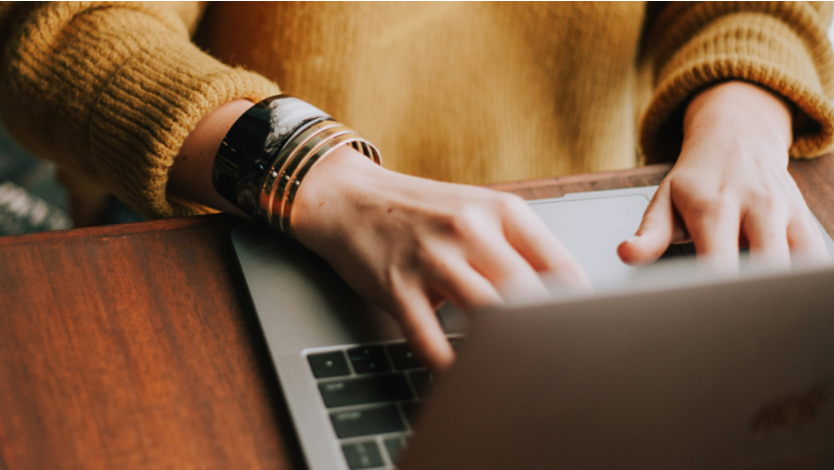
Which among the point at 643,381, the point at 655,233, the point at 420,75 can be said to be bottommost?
the point at 643,381

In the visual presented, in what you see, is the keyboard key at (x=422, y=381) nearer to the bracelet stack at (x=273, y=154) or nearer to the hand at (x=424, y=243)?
the hand at (x=424, y=243)

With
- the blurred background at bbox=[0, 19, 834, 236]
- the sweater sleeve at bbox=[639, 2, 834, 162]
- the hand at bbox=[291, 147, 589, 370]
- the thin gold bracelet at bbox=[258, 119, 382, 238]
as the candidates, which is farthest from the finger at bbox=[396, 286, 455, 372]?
the blurred background at bbox=[0, 19, 834, 236]

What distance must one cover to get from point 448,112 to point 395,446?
1.63ft

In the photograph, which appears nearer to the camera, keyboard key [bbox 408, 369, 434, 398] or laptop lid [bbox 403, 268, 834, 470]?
laptop lid [bbox 403, 268, 834, 470]

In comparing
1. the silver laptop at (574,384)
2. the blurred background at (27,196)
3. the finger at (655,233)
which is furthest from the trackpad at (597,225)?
the blurred background at (27,196)

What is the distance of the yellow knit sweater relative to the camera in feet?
1.35

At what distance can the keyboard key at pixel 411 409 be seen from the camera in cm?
27

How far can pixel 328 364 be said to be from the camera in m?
0.29

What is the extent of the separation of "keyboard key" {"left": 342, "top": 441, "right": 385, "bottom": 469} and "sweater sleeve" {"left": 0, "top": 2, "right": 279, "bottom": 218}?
0.25 m

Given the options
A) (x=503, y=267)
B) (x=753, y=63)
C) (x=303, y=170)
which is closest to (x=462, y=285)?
(x=503, y=267)

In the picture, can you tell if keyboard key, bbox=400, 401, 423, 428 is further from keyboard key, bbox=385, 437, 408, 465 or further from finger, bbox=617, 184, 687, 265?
finger, bbox=617, 184, 687, 265

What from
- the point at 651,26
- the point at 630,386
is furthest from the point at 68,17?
the point at 651,26

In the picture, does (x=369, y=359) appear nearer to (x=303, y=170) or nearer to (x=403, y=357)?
(x=403, y=357)

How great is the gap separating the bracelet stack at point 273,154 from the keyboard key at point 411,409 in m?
0.14
